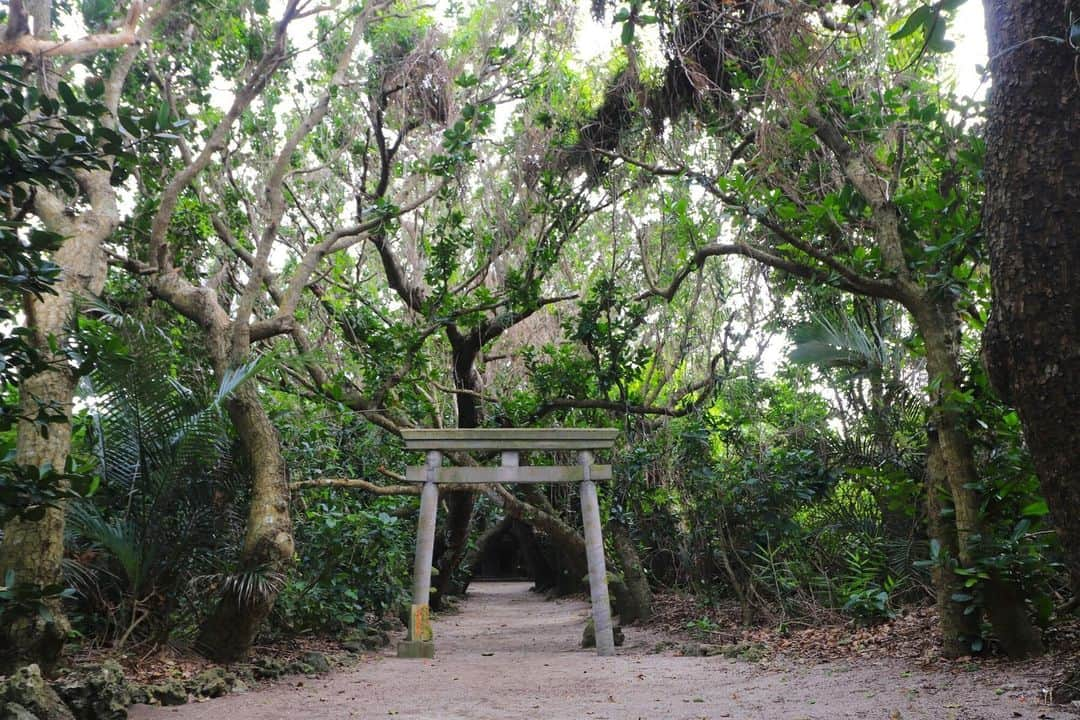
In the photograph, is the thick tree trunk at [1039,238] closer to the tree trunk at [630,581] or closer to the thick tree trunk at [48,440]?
the thick tree trunk at [48,440]

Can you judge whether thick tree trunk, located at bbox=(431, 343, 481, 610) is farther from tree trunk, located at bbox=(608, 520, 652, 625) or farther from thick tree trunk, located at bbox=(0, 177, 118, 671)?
thick tree trunk, located at bbox=(0, 177, 118, 671)

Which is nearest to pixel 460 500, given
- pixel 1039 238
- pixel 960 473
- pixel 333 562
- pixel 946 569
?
pixel 333 562

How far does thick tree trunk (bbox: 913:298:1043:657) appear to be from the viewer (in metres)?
4.61

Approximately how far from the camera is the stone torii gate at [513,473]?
7387mm

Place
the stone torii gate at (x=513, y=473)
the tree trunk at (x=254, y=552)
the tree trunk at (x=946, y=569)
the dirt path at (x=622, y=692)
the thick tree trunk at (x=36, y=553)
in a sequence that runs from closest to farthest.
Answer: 1. the dirt path at (x=622, y=692)
2. the thick tree trunk at (x=36, y=553)
3. the tree trunk at (x=946, y=569)
4. the tree trunk at (x=254, y=552)
5. the stone torii gate at (x=513, y=473)

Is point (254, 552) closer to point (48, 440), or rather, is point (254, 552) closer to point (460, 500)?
point (48, 440)

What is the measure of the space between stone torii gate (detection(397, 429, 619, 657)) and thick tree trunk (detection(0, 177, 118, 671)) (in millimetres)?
3131

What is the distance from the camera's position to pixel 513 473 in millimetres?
7555

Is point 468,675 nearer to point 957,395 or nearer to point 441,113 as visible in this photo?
point 957,395

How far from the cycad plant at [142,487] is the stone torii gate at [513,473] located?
2.20m

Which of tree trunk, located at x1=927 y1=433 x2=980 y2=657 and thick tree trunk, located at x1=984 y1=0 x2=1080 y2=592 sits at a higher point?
thick tree trunk, located at x1=984 y1=0 x2=1080 y2=592

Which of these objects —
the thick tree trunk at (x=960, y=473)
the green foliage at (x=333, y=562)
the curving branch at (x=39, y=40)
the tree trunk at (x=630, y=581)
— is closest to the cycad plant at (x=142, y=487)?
the green foliage at (x=333, y=562)

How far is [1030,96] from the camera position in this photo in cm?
240

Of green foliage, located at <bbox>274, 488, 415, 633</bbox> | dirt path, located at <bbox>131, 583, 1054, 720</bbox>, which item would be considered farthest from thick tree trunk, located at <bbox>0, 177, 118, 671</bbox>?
green foliage, located at <bbox>274, 488, 415, 633</bbox>
